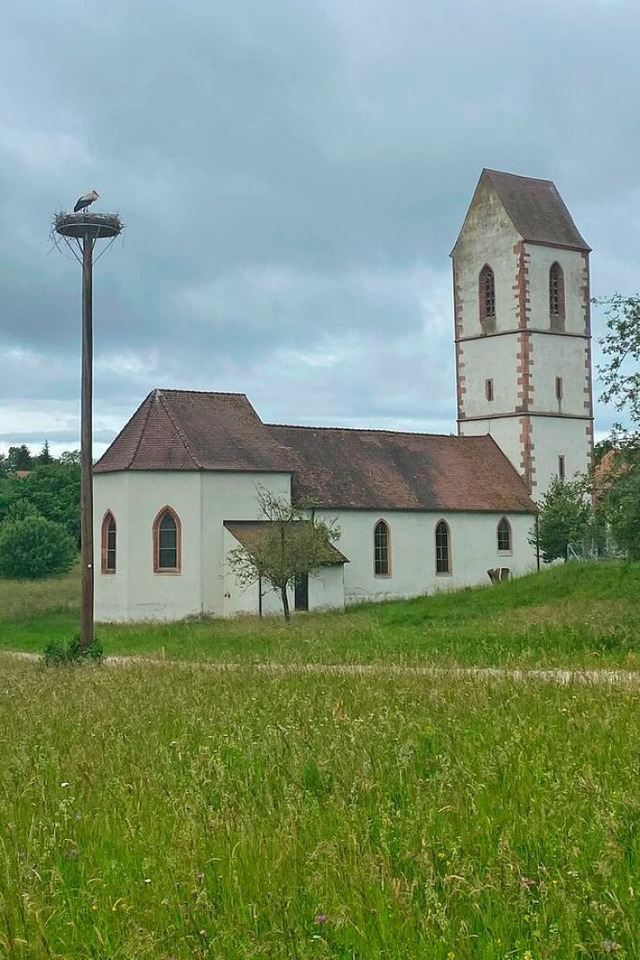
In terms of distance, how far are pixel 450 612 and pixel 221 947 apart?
30894 millimetres

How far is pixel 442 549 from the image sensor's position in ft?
159

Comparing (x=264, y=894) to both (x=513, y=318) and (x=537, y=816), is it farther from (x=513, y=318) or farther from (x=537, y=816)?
(x=513, y=318)

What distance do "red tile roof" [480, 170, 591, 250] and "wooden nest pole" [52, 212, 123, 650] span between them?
102 feet

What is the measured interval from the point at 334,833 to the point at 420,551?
4168 centimetres

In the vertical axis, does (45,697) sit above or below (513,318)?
below

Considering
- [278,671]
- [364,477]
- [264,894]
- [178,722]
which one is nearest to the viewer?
[264,894]

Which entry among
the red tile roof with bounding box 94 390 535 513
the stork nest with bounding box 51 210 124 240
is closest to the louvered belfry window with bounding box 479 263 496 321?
the red tile roof with bounding box 94 390 535 513

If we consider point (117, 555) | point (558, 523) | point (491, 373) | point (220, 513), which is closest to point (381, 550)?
point (220, 513)

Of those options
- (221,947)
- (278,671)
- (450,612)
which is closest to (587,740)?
(221,947)

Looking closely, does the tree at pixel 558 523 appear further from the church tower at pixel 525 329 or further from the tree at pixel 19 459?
the tree at pixel 19 459

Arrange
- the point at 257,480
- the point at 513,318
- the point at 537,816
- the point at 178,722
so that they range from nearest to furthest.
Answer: the point at 537,816, the point at 178,722, the point at 257,480, the point at 513,318

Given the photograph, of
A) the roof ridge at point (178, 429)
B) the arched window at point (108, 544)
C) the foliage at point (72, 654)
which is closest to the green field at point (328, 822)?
the foliage at point (72, 654)

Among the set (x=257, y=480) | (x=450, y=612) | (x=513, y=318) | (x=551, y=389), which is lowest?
(x=450, y=612)

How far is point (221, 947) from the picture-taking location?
4.75 meters
